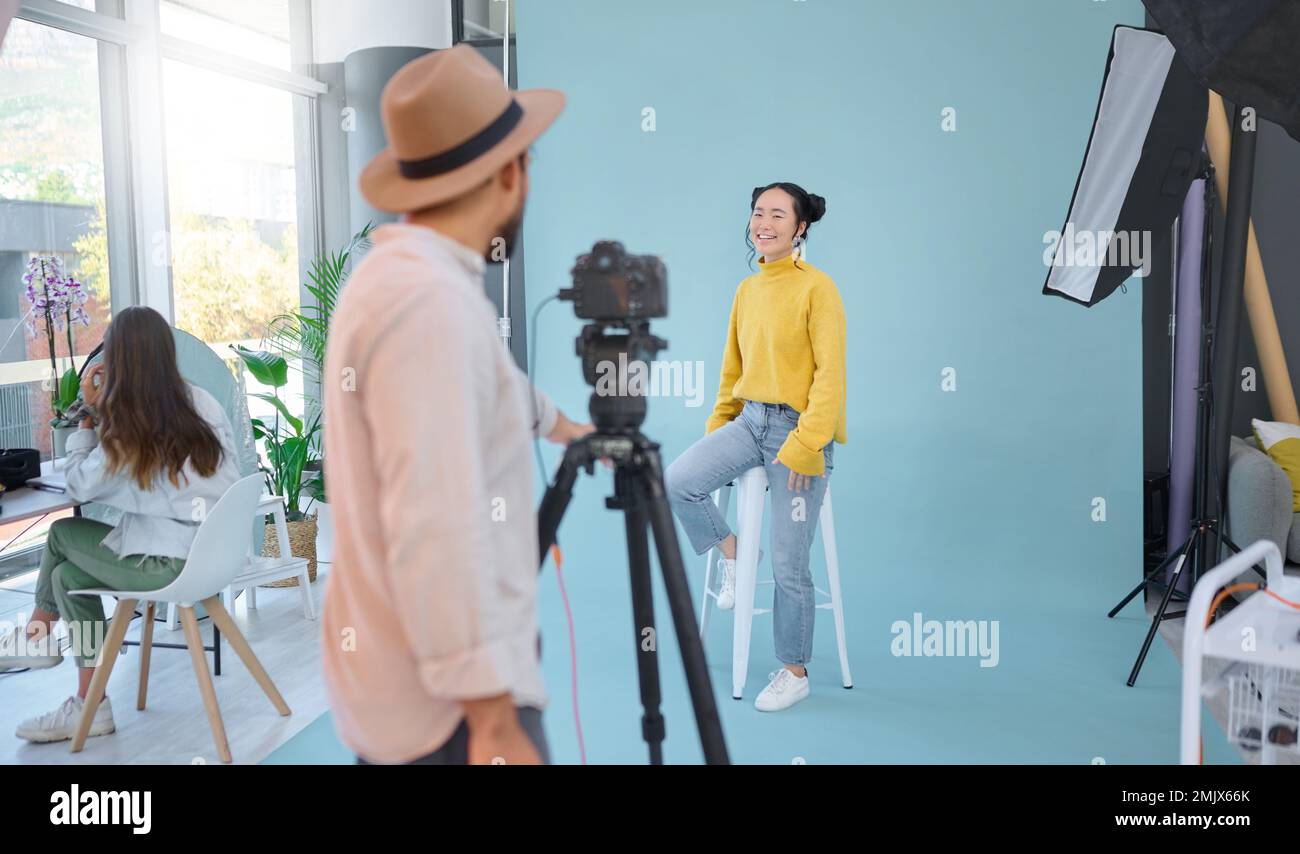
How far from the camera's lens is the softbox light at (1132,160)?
3.14 metres

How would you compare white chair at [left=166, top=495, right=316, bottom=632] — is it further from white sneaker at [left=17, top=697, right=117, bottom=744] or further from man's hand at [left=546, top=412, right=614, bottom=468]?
man's hand at [left=546, top=412, right=614, bottom=468]

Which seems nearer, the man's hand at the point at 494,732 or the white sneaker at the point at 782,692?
the man's hand at the point at 494,732

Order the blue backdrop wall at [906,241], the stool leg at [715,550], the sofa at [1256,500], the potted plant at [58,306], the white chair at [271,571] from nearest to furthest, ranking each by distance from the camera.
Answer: the potted plant at [58,306] → the stool leg at [715,550] → the white chair at [271,571] → the sofa at [1256,500] → the blue backdrop wall at [906,241]

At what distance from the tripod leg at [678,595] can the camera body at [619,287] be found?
20cm

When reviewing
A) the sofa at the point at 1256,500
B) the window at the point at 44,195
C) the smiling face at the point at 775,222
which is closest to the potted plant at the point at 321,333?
the window at the point at 44,195

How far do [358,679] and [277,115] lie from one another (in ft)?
15.0

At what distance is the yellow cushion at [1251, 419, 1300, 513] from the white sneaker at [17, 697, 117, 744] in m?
3.78

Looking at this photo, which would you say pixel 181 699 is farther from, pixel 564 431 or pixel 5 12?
pixel 564 431

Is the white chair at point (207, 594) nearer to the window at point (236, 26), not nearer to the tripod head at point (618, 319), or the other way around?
the tripod head at point (618, 319)

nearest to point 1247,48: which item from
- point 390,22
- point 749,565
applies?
point 749,565

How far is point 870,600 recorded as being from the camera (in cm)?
366

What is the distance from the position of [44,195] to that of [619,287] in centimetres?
320

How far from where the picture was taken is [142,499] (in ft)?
8.66
